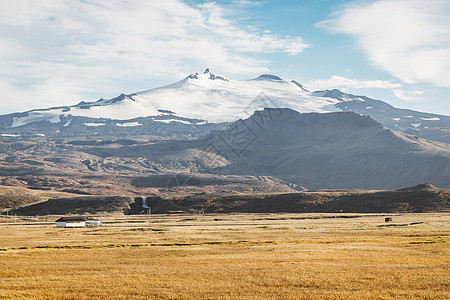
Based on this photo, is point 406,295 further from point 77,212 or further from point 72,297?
point 77,212

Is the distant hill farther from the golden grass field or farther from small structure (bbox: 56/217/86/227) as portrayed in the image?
the golden grass field

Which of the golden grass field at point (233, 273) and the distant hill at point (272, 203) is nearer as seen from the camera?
the golden grass field at point (233, 273)

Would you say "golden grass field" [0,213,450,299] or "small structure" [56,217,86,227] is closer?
"golden grass field" [0,213,450,299]

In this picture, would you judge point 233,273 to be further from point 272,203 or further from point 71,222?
point 272,203

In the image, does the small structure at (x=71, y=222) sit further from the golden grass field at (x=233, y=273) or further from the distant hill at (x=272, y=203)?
the golden grass field at (x=233, y=273)

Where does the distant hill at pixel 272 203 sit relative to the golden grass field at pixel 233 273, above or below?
below

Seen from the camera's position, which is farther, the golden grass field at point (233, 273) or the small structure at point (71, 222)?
the small structure at point (71, 222)

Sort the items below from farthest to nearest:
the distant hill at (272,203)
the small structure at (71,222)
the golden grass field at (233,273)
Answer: the distant hill at (272,203)
the small structure at (71,222)
the golden grass field at (233,273)

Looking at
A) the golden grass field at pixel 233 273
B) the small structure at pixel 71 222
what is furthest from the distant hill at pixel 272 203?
the golden grass field at pixel 233 273

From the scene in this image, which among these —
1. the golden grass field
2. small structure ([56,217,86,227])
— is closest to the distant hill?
small structure ([56,217,86,227])

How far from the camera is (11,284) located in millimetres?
29016

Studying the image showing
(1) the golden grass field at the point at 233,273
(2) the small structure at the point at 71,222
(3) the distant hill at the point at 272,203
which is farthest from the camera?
(3) the distant hill at the point at 272,203

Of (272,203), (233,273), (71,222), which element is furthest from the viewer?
(272,203)

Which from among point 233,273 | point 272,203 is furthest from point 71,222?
point 233,273
